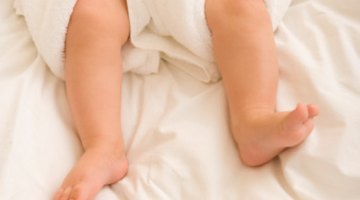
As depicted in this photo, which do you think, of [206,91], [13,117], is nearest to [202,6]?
[206,91]

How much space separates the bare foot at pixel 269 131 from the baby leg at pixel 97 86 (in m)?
0.19

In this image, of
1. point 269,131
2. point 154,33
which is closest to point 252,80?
point 269,131

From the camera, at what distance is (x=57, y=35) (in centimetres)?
81

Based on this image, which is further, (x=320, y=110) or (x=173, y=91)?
(x=173, y=91)

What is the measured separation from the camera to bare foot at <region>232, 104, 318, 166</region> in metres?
0.62

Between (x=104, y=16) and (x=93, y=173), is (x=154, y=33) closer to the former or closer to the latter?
(x=104, y=16)

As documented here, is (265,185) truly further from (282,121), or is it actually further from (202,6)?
(202,6)

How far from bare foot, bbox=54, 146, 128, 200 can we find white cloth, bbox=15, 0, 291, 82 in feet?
0.63

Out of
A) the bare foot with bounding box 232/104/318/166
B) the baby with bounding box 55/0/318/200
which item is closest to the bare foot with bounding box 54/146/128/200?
the baby with bounding box 55/0/318/200

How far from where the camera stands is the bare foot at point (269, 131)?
62 cm

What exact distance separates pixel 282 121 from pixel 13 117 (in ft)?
1.38

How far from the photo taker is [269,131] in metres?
0.66

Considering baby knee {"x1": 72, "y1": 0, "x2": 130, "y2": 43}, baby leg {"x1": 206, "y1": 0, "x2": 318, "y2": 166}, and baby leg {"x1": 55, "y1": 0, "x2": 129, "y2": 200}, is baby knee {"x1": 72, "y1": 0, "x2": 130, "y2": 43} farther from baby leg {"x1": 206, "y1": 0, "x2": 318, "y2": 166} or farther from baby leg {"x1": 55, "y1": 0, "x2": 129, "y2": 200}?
baby leg {"x1": 206, "y1": 0, "x2": 318, "y2": 166}

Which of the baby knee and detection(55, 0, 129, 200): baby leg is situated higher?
the baby knee
